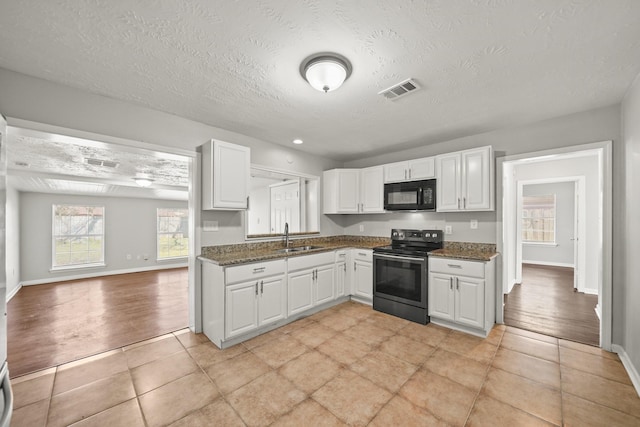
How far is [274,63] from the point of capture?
191cm

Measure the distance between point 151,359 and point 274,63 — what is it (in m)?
2.86

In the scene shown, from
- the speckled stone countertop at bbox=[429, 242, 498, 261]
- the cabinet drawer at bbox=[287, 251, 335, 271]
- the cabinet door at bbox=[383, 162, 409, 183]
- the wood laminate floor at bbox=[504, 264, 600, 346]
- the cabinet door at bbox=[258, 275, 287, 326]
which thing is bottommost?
the wood laminate floor at bbox=[504, 264, 600, 346]

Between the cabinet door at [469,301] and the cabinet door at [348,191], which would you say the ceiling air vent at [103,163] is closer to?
the cabinet door at [348,191]

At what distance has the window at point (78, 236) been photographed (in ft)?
20.3

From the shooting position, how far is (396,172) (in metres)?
3.94

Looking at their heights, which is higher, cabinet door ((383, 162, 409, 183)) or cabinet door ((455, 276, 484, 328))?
cabinet door ((383, 162, 409, 183))

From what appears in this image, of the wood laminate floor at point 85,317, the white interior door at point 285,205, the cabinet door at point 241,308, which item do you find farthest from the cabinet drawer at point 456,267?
the wood laminate floor at point 85,317

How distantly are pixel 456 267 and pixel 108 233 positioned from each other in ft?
26.3

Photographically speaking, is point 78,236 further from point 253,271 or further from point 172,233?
point 253,271

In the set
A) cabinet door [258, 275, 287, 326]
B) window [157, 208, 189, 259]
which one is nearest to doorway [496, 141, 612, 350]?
cabinet door [258, 275, 287, 326]

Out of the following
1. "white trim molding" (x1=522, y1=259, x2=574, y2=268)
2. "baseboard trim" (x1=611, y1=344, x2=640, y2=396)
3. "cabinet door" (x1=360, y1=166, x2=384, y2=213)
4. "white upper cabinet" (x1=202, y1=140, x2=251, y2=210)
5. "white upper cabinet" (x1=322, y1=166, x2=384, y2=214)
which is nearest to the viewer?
"baseboard trim" (x1=611, y1=344, x2=640, y2=396)

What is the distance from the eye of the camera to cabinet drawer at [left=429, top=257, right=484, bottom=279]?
2.91 m

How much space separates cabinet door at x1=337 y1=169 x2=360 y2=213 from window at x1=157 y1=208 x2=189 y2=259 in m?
5.28

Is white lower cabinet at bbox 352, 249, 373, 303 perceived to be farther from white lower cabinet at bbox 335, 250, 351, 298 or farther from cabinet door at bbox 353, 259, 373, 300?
white lower cabinet at bbox 335, 250, 351, 298
